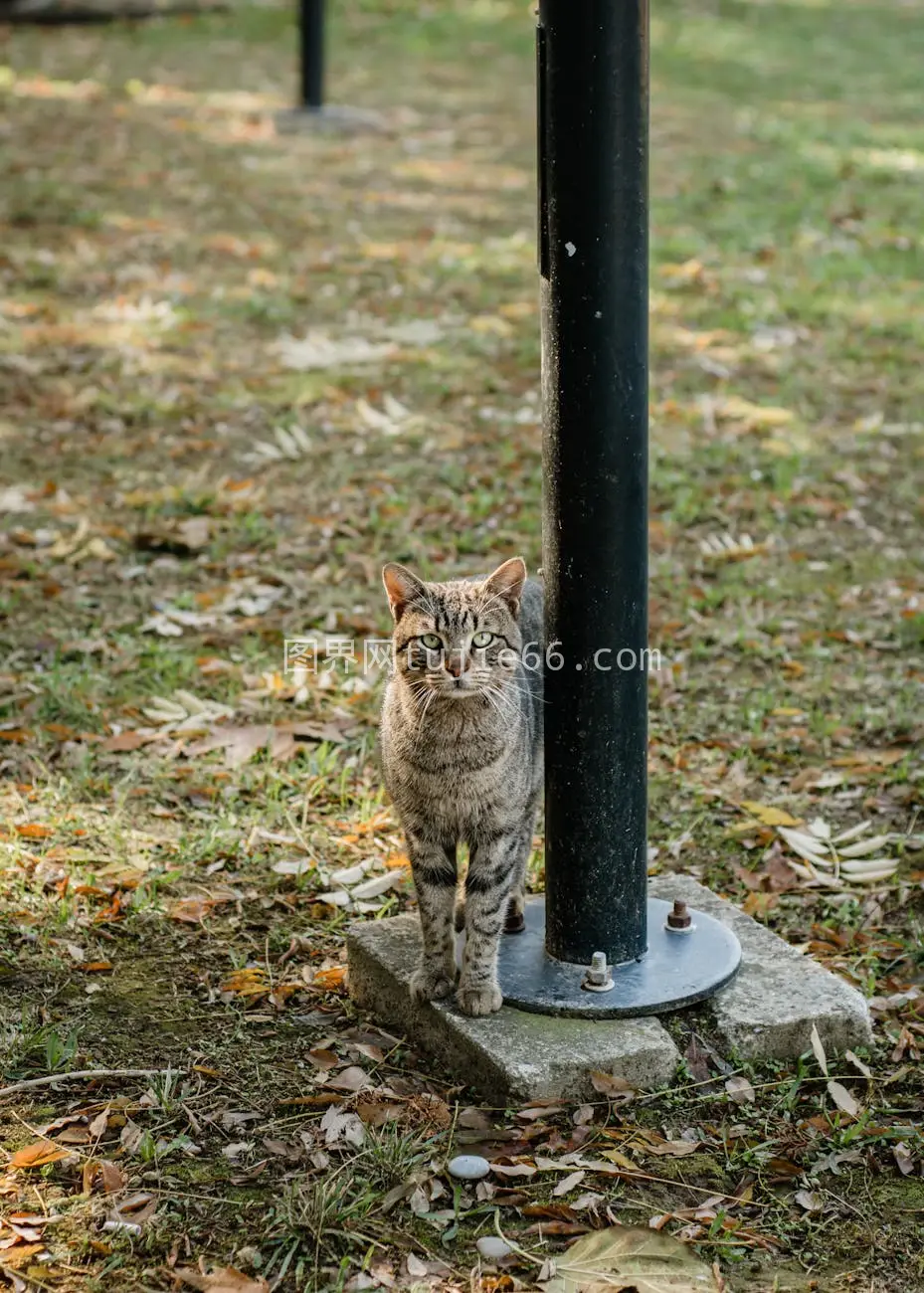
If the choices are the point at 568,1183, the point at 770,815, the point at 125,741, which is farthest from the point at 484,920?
the point at 125,741

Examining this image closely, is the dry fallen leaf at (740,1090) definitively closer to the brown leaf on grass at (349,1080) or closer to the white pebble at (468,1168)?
the white pebble at (468,1168)

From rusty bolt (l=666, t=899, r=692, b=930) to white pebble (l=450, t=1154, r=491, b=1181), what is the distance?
2.93 ft

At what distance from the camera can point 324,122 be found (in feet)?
43.0

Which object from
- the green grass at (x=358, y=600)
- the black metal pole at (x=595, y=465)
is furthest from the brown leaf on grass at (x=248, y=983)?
the black metal pole at (x=595, y=465)

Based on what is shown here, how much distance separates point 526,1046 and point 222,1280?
2.89 ft

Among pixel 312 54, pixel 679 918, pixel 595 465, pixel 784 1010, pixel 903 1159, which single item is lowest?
pixel 903 1159

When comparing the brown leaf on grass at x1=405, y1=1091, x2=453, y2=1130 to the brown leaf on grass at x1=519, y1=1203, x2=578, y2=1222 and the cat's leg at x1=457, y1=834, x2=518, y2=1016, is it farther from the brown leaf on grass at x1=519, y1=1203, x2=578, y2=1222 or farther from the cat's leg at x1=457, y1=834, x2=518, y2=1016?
the brown leaf on grass at x1=519, y1=1203, x2=578, y2=1222

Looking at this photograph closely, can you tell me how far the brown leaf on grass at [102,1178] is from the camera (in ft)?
10.7

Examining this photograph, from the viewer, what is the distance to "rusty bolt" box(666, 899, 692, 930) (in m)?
4.00

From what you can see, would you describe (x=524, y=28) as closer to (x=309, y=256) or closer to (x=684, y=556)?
(x=309, y=256)

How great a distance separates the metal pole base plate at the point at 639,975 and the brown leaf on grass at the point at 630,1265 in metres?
0.63

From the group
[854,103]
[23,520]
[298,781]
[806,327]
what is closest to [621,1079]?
[298,781]

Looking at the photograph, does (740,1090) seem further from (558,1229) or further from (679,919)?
(558,1229)

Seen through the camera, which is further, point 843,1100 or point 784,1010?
point 784,1010
